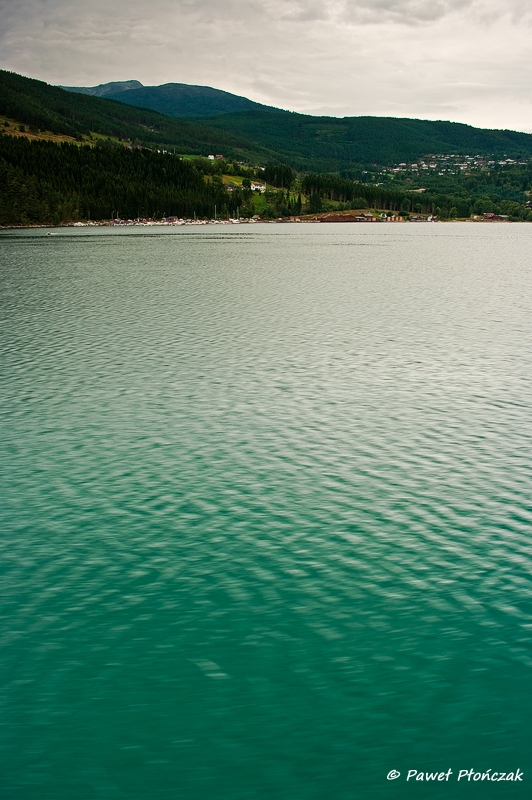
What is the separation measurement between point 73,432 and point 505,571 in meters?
18.4

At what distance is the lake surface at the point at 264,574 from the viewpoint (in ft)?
42.8

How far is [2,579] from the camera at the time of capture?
742 inches

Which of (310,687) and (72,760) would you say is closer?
(72,760)

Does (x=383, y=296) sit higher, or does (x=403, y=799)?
(x=383, y=296)

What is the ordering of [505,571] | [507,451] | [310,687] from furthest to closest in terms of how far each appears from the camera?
[507,451], [505,571], [310,687]

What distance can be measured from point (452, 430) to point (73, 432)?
50.1ft

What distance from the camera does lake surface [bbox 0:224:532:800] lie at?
1304cm

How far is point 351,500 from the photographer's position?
2334cm

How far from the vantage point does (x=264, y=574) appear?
18.9 m

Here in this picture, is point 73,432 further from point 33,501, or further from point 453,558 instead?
point 453,558

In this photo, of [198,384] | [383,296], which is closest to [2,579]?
[198,384]

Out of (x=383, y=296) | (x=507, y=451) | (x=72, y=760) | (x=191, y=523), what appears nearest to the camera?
(x=72, y=760)

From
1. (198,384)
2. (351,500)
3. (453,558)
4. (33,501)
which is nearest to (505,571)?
(453,558)

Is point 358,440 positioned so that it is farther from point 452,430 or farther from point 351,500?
point 351,500
